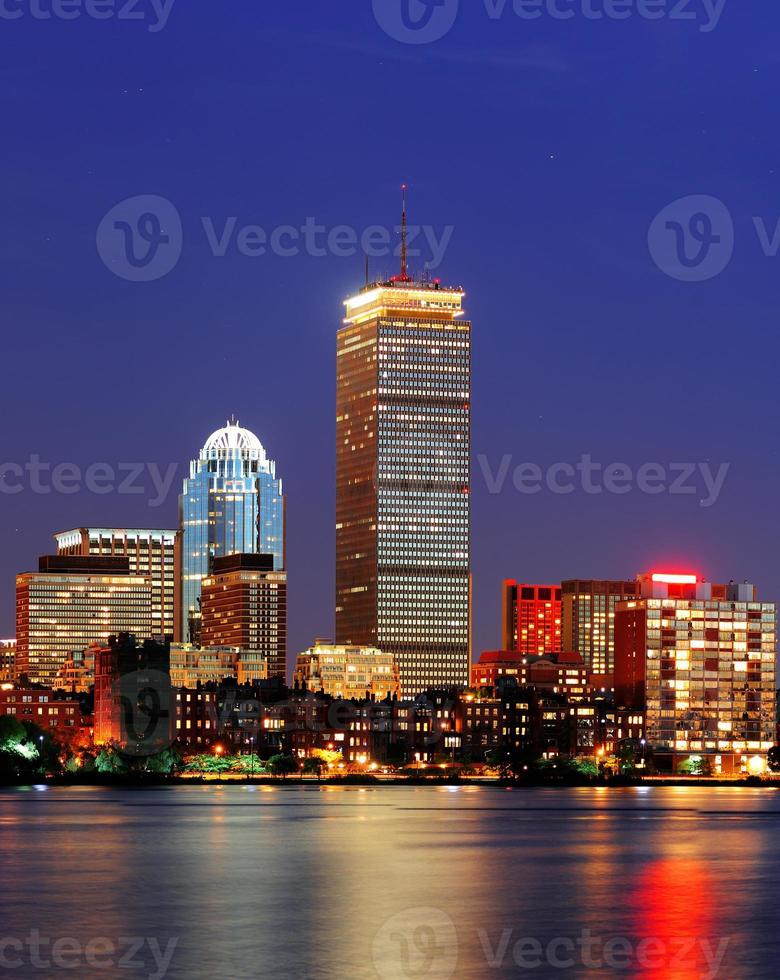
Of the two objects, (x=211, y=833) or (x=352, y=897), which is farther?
(x=211, y=833)

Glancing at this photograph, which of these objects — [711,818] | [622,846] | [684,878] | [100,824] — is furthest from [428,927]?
[711,818]

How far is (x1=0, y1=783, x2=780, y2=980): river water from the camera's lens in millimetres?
69750

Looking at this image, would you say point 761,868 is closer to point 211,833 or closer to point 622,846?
point 622,846

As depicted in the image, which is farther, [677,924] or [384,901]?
[384,901]

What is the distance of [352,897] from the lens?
92.1 metres

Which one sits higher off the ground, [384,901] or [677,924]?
[677,924]

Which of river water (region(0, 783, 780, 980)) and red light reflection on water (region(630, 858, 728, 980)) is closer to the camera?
red light reflection on water (region(630, 858, 728, 980))

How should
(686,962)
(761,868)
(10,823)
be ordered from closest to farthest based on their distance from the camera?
1. (686,962)
2. (761,868)
3. (10,823)

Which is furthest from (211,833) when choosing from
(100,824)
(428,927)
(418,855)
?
(428,927)

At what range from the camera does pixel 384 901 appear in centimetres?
9000

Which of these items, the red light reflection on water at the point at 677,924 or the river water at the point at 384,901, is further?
the river water at the point at 384,901

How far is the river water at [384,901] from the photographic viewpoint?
69.8m

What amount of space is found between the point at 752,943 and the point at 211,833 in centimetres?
7327

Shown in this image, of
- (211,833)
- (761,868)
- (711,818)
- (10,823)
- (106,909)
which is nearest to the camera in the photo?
(106,909)
